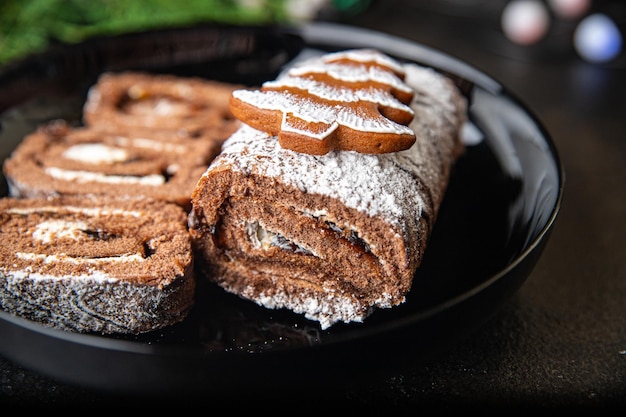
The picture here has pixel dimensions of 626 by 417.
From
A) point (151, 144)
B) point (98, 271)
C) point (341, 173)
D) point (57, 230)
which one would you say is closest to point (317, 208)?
point (341, 173)

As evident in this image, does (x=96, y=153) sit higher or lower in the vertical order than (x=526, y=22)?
lower

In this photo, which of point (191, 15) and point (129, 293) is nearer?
point (129, 293)

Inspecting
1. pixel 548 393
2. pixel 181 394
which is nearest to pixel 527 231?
pixel 548 393

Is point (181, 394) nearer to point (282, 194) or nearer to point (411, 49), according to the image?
point (282, 194)

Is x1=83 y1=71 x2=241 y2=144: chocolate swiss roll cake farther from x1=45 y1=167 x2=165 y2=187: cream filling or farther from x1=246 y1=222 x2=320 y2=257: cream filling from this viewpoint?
x1=246 y1=222 x2=320 y2=257: cream filling

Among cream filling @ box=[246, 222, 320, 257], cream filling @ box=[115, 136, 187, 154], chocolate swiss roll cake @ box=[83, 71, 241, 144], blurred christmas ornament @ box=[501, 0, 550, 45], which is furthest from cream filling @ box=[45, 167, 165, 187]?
blurred christmas ornament @ box=[501, 0, 550, 45]

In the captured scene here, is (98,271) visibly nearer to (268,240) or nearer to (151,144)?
(268,240)
